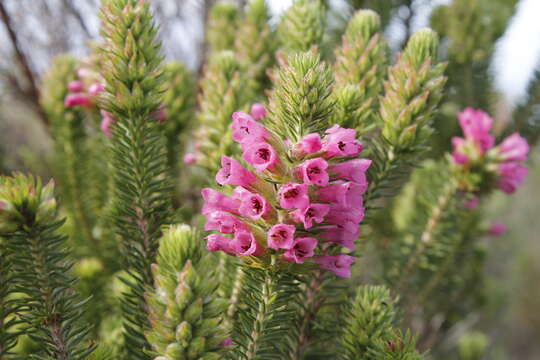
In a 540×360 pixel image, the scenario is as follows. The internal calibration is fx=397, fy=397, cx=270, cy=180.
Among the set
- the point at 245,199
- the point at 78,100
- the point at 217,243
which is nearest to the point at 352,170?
the point at 245,199

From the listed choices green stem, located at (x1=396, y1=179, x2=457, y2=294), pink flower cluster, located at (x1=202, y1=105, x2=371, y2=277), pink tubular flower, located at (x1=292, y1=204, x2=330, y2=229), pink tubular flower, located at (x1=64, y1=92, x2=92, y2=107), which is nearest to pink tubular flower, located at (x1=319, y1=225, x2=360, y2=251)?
pink flower cluster, located at (x1=202, y1=105, x2=371, y2=277)

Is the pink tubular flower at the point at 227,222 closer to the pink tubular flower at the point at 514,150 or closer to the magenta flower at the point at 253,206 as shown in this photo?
the magenta flower at the point at 253,206

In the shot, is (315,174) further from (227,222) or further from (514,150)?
(514,150)

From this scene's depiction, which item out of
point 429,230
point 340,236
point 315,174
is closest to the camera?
point 315,174

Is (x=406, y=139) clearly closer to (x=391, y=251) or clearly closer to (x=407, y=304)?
(x=391, y=251)

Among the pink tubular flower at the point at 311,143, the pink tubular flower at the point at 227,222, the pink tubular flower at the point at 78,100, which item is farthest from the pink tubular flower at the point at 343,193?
the pink tubular flower at the point at 78,100

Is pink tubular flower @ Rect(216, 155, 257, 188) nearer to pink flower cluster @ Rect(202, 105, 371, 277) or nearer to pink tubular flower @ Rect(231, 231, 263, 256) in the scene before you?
pink flower cluster @ Rect(202, 105, 371, 277)
